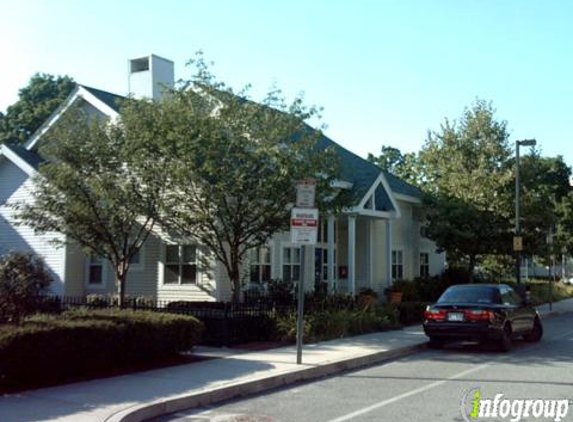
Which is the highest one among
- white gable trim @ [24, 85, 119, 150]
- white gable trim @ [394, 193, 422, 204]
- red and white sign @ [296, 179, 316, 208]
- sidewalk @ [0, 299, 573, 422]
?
white gable trim @ [24, 85, 119, 150]

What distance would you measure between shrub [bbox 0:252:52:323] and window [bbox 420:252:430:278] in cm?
2330

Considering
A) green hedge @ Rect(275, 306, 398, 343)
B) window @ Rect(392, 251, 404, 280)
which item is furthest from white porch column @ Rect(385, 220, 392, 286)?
green hedge @ Rect(275, 306, 398, 343)

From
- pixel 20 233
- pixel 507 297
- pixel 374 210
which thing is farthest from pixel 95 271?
pixel 507 297

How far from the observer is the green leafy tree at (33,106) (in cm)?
4875

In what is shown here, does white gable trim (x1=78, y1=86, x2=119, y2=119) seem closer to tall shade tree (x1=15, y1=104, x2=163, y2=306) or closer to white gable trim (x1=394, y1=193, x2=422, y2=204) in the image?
tall shade tree (x1=15, y1=104, x2=163, y2=306)

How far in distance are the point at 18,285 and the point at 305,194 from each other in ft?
16.9

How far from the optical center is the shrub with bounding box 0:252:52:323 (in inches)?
424

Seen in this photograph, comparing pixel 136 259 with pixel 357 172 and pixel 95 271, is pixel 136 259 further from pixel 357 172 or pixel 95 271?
pixel 357 172

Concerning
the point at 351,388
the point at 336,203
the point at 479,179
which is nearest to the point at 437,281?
the point at 479,179

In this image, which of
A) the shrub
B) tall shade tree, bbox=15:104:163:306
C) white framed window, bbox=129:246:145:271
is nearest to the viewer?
the shrub

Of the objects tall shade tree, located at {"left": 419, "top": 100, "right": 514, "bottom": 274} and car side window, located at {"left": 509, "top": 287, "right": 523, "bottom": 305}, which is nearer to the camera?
car side window, located at {"left": 509, "top": 287, "right": 523, "bottom": 305}

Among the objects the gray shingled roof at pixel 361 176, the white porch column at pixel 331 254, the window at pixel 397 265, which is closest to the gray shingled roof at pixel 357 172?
the gray shingled roof at pixel 361 176

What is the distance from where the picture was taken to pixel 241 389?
9547 millimetres

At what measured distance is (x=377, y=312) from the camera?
61.6ft
